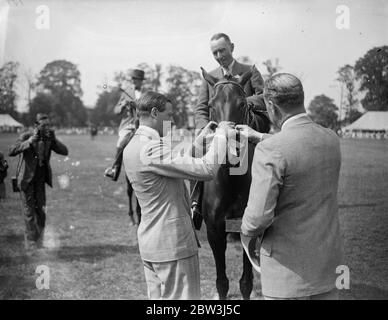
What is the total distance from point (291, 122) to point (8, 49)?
4157 millimetres

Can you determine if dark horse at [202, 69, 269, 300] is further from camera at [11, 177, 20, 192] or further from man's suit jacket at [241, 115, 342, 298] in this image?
camera at [11, 177, 20, 192]

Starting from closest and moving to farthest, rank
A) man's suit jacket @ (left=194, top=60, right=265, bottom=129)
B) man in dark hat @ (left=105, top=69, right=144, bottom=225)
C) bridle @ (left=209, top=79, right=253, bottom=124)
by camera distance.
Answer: bridle @ (left=209, top=79, right=253, bottom=124) < man's suit jacket @ (left=194, top=60, right=265, bottom=129) < man in dark hat @ (left=105, top=69, right=144, bottom=225)

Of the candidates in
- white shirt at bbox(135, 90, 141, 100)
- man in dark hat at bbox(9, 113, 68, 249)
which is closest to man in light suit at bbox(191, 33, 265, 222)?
man in dark hat at bbox(9, 113, 68, 249)

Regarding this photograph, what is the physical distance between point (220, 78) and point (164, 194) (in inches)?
70.9

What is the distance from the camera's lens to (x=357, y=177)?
698 centimetres

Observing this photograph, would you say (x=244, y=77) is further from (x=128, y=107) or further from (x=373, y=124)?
(x=128, y=107)

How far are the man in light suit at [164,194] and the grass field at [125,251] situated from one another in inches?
85.6

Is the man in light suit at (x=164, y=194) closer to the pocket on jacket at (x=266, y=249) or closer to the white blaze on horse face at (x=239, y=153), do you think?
the white blaze on horse face at (x=239, y=153)

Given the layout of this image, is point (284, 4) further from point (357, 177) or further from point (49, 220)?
point (49, 220)

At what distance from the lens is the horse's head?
13.1ft

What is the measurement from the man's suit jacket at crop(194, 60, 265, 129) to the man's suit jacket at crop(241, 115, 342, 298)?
80.6 inches

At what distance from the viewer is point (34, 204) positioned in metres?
7.37

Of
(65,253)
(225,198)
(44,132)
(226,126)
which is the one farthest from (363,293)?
(44,132)

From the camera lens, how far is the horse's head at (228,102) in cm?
401
